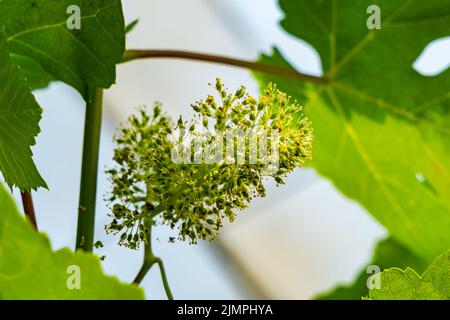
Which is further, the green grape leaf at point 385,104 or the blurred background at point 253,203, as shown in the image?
the blurred background at point 253,203

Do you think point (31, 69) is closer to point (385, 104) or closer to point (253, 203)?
point (385, 104)

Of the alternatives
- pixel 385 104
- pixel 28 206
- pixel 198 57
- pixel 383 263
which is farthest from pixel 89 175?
pixel 383 263

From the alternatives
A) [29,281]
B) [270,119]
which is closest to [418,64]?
[270,119]

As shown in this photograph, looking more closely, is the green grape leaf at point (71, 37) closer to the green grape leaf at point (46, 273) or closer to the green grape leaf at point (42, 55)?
the green grape leaf at point (42, 55)

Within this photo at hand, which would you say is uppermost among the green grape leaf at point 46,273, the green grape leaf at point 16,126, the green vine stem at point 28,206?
the green grape leaf at point 16,126

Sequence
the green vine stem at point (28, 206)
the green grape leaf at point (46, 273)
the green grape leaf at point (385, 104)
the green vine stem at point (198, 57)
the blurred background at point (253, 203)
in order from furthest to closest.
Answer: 1. the blurred background at point (253, 203)
2. the green grape leaf at point (385, 104)
3. the green vine stem at point (198, 57)
4. the green vine stem at point (28, 206)
5. the green grape leaf at point (46, 273)

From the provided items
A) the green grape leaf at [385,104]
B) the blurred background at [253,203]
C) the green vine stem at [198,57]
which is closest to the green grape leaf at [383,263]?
the green grape leaf at [385,104]

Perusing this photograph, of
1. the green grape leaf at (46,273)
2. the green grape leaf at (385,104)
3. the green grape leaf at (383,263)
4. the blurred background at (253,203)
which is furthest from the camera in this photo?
the blurred background at (253,203)
